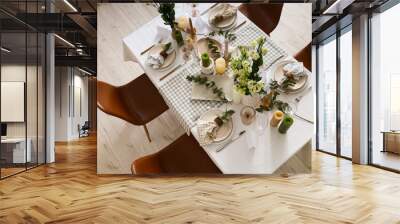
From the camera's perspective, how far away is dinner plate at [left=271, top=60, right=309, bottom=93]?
17.4 feet

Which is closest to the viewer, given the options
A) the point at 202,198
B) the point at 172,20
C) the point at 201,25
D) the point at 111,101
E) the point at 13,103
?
the point at 202,198

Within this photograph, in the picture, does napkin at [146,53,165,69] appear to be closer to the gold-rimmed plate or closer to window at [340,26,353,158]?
the gold-rimmed plate

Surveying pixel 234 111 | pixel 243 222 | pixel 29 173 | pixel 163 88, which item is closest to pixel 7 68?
pixel 29 173

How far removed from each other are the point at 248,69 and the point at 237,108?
0.51 meters

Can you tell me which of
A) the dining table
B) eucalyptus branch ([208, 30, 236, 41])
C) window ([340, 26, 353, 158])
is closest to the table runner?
the dining table

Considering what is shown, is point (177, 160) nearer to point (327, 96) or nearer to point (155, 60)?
point (155, 60)

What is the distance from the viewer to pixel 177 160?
595 centimetres

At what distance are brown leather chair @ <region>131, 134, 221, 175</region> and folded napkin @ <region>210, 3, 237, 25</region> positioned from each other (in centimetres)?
181

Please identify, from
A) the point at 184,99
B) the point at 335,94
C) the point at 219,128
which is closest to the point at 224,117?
the point at 219,128

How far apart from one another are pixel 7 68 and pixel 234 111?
3.50 m

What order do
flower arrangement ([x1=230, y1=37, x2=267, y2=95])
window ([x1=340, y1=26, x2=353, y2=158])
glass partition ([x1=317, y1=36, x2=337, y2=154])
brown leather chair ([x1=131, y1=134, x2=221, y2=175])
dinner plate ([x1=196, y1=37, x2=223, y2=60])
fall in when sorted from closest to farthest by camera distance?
flower arrangement ([x1=230, y1=37, x2=267, y2=95])
dinner plate ([x1=196, y1=37, x2=223, y2=60])
brown leather chair ([x1=131, y1=134, x2=221, y2=175])
window ([x1=340, y1=26, x2=353, y2=158])
glass partition ([x1=317, y1=36, x2=337, y2=154])

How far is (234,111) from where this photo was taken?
488 cm

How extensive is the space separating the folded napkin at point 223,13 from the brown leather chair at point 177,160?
5.95ft

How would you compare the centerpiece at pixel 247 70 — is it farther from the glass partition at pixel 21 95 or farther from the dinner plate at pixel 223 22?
the glass partition at pixel 21 95
